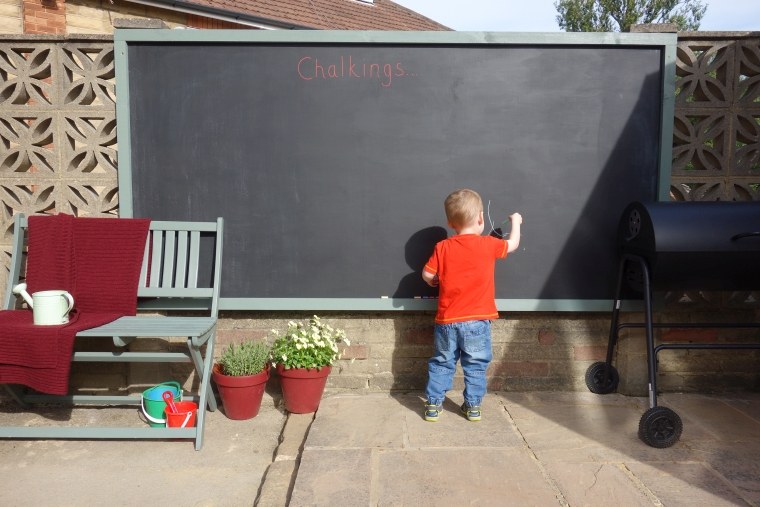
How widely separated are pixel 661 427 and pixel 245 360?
2.37 meters

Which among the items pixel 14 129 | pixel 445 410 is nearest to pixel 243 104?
pixel 14 129

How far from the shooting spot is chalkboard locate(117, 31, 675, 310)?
3.85m

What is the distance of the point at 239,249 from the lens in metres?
3.94

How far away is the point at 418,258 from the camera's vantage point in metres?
3.94

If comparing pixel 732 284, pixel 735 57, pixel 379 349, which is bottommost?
pixel 379 349

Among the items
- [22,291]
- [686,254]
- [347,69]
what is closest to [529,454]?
[686,254]

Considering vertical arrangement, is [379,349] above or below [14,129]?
below

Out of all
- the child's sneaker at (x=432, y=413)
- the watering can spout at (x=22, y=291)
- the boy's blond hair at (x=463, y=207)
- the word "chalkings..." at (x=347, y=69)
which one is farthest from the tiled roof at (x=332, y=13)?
the child's sneaker at (x=432, y=413)

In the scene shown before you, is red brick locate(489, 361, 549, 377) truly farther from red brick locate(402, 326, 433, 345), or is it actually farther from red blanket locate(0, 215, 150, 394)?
red blanket locate(0, 215, 150, 394)

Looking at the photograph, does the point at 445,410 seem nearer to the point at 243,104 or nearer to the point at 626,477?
the point at 626,477

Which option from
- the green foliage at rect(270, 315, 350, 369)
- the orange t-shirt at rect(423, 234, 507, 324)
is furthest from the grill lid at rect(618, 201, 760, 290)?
the green foliage at rect(270, 315, 350, 369)

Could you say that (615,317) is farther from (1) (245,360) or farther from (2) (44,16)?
(2) (44,16)

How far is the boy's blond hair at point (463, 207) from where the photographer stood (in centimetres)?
355

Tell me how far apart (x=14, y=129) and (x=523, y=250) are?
3410 mm
